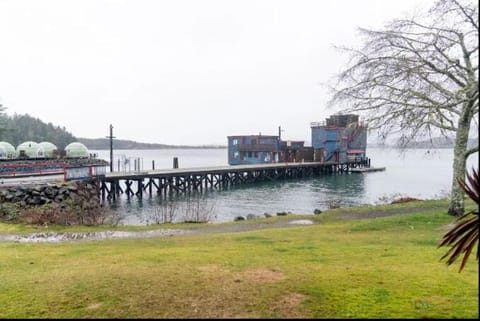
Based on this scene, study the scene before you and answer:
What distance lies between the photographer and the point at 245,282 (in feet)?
16.1

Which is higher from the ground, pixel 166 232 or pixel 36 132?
pixel 36 132

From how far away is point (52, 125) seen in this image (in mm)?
100812

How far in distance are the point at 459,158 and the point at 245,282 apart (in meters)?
9.26

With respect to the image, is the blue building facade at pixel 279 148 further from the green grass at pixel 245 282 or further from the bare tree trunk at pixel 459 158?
→ the green grass at pixel 245 282

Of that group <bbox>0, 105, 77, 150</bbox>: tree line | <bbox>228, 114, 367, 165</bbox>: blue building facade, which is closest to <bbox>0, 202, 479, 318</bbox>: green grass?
<bbox>228, 114, 367, 165</bbox>: blue building facade

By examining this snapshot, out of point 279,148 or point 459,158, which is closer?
point 459,158

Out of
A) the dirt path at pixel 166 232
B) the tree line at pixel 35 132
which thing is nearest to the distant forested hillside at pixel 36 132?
the tree line at pixel 35 132

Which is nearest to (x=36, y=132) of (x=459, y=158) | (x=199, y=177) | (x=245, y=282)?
(x=199, y=177)

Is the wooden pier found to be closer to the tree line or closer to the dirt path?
the dirt path

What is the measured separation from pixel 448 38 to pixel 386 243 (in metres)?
6.49

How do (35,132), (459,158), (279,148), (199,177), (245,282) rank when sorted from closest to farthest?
(245,282) → (459,158) → (199,177) → (279,148) → (35,132)

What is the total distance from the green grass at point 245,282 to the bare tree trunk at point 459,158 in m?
3.75

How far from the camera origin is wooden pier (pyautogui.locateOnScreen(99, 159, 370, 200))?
34.4 m

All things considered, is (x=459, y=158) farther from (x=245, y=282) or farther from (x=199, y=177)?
(x=199, y=177)
